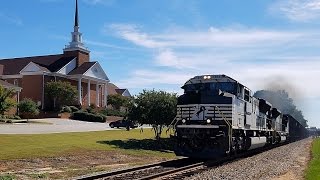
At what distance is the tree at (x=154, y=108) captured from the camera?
1379 inches

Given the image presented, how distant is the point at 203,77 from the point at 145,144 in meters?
12.8

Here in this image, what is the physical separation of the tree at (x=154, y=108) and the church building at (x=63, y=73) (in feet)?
140

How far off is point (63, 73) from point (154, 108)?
158 ft

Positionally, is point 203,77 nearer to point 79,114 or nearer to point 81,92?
point 79,114

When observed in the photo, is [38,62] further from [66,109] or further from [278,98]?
[278,98]

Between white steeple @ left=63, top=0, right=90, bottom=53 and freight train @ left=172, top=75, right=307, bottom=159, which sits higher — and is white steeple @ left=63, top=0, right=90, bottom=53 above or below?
above

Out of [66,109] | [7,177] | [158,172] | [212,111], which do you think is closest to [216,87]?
[212,111]

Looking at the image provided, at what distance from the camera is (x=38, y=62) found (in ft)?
274

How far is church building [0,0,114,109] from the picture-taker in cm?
7656

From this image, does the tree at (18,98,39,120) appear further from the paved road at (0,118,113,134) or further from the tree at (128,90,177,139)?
the tree at (128,90,177,139)

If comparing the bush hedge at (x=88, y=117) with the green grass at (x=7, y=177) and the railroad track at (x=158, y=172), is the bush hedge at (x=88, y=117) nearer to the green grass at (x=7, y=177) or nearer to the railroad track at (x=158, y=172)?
the railroad track at (x=158, y=172)

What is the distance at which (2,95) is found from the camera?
46.1 m

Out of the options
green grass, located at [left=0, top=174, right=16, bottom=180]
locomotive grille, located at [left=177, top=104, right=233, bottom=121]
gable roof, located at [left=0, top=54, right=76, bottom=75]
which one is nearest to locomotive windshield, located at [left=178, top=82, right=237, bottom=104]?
locomotive grille, located at [left=177, top=104, right=233, bottom=121]

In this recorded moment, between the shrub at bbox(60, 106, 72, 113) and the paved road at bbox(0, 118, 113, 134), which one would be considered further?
the shrub at bbox(60, 106, 72, 113)
